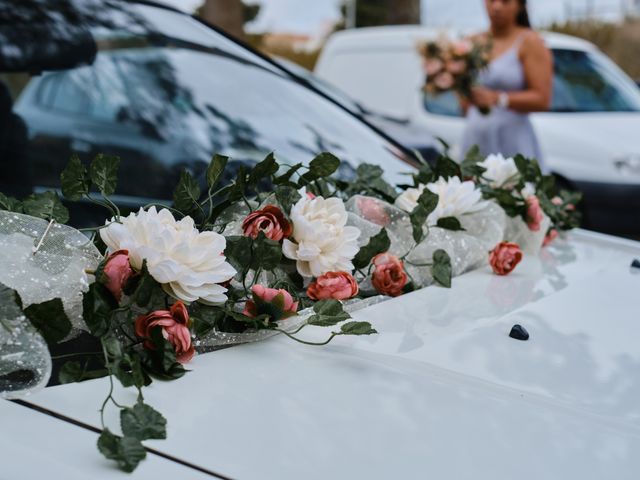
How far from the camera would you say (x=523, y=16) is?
504 centimetres

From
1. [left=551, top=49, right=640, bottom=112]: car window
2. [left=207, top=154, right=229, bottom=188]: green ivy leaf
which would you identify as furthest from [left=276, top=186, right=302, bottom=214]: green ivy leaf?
[left=551, top=49, right=640, bottom=112]: car window

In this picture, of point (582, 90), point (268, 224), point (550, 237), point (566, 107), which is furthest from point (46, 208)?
point (582, 90)

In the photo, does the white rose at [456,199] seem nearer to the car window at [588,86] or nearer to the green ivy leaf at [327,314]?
the green ivy leaf at [327,314]

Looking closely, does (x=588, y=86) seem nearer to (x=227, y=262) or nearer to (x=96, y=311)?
(x=227, y=262)

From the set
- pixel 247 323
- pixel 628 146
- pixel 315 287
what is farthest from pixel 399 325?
pixel 628 146

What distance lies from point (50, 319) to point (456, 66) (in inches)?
155

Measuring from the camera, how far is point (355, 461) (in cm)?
115

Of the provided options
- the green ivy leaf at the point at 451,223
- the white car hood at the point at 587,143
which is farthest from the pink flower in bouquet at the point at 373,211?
the white car hood at the point at 587,143

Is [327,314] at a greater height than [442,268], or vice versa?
[327,314]

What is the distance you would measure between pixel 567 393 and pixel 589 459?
193 mm

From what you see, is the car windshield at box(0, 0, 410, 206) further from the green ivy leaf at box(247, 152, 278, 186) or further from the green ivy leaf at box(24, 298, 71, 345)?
the green ivy leaf at box(24, 298, 71, 345)

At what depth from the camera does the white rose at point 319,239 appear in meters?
1.65

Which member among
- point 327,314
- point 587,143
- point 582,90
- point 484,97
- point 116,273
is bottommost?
point 587,143

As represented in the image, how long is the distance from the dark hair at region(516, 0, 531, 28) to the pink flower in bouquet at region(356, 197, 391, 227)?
10.8 ft
